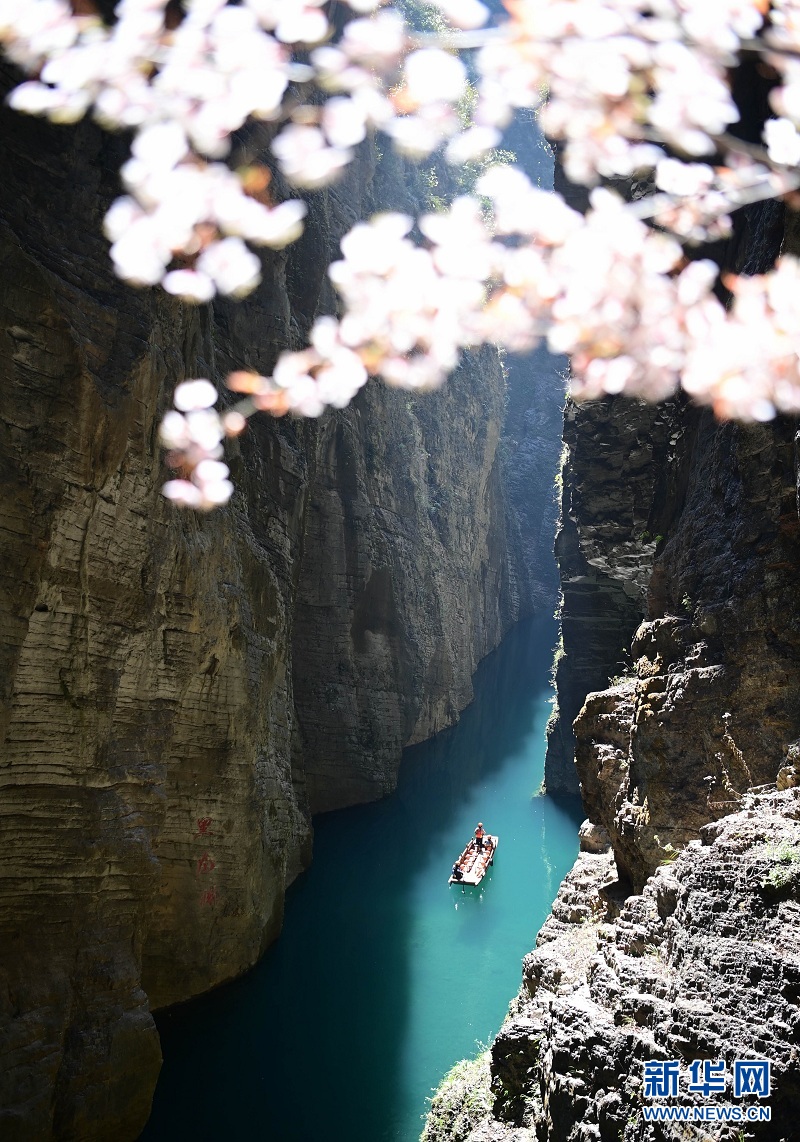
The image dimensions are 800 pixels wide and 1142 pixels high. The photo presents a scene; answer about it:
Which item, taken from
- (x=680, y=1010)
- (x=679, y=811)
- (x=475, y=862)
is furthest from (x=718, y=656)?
(x=475, y=862)

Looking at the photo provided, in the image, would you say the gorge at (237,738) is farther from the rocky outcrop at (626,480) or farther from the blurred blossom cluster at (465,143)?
the blurred blossom cluster at (465,143)

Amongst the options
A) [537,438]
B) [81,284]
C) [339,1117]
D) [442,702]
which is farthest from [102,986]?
[537,438]

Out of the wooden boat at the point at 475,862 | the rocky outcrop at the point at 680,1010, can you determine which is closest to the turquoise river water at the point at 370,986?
the wooden boat at the point at 475,862

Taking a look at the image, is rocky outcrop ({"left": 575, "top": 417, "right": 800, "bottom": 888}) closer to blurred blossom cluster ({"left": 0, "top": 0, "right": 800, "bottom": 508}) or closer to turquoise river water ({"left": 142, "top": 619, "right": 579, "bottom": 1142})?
blurred blossom cluster ({"left": 0, "top": 0, "right": 800, "bottom": 508})

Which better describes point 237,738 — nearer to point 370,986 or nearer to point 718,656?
point 370,986

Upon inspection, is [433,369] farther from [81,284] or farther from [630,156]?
[81,284]
